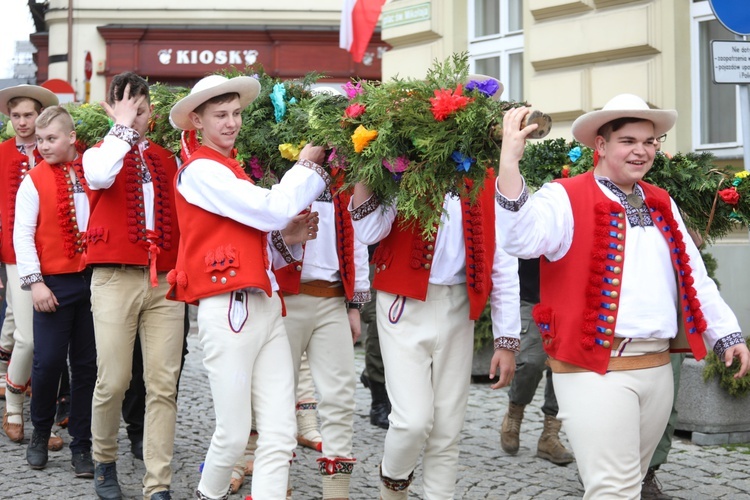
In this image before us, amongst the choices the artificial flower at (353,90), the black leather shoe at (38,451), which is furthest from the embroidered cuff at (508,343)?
the black leather shoe at (38,451)

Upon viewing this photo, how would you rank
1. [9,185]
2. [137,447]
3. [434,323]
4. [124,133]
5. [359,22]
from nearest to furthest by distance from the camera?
[434,323], [124,133], [137,447], [9,185], [359,22]

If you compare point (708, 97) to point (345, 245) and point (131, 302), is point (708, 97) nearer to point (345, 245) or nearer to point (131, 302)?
point (345, 245)

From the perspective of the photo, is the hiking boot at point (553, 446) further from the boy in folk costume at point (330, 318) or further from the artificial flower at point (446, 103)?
the artificial flower at point (446, 103)

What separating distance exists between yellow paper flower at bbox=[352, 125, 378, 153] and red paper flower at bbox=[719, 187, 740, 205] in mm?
1948

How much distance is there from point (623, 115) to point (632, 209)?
38 centimetres

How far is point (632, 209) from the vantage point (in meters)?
4.38

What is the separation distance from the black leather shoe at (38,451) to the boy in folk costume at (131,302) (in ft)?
2.88

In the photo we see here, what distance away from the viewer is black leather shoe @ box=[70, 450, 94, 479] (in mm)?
6270

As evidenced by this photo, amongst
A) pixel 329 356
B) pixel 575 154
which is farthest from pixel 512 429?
pixel 575 154

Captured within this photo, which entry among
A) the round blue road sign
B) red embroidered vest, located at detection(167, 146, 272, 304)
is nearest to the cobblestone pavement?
red embroidered vest, located at detection(167, 146, 272, 304)

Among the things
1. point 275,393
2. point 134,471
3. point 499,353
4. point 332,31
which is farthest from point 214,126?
point 332,31

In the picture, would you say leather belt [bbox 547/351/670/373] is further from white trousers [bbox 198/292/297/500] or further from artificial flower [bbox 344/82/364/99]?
artificial flower [bbox 344/82/364/99]

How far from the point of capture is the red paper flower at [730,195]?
5297 mm

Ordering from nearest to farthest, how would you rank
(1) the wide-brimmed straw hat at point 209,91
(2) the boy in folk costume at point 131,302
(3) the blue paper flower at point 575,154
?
(1) the wide-brimmed straw hat at point 209,91
(2) the boy in folk costume at point 131,302
(3) the blue paper flower at point 575,154
